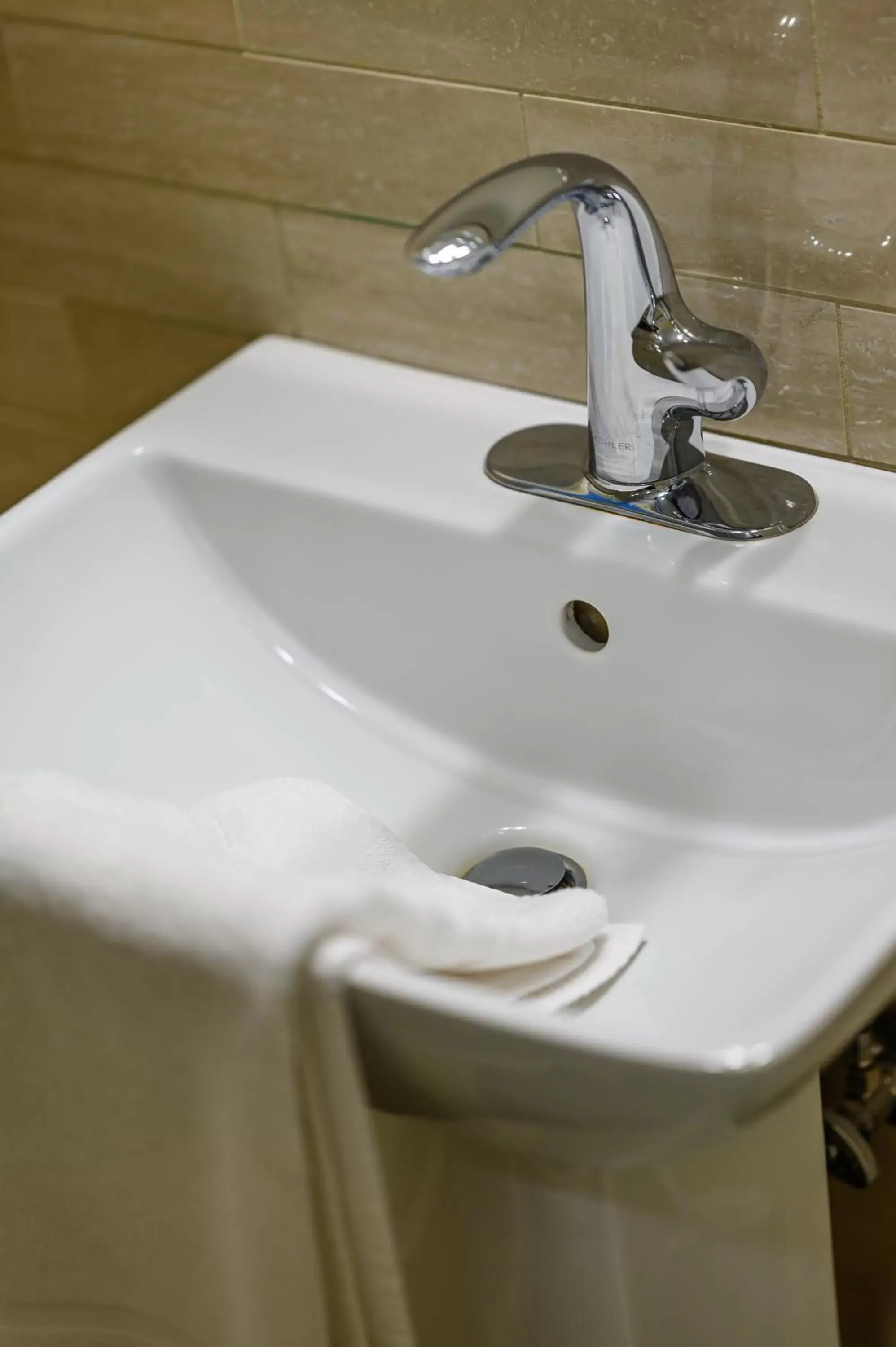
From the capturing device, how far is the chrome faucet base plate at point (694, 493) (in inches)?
29.3

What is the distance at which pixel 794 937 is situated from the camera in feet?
2.06

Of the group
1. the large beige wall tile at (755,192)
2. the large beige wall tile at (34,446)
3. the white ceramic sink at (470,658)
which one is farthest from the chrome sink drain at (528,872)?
the large beige wall tile at (34,446)

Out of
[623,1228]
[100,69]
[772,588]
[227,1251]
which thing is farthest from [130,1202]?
[100,69]

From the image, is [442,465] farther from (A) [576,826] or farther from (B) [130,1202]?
(B) [130,1202]

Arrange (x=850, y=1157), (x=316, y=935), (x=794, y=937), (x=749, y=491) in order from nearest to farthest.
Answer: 1. (x=316, y=935)
2. (x=794, y=937)
3. (x=749, y=491)
4. (x=850, y=1157)

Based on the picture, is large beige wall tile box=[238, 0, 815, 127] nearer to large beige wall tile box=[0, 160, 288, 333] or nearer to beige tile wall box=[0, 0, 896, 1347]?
beige tile wall box=[0, 0, 896, 1347]

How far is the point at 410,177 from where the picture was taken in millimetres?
838

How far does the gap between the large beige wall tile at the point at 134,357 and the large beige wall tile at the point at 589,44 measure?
20 centimetres

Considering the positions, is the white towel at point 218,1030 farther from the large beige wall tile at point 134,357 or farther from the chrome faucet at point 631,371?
the large beige wall tile at point 134,357

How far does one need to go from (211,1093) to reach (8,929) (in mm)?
98

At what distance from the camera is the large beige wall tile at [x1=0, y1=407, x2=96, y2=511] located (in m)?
1.10

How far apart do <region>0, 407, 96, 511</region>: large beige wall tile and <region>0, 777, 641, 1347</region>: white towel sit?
48 cm

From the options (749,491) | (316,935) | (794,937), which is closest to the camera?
(316,935)

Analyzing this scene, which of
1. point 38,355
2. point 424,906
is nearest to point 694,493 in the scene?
point 424,906
